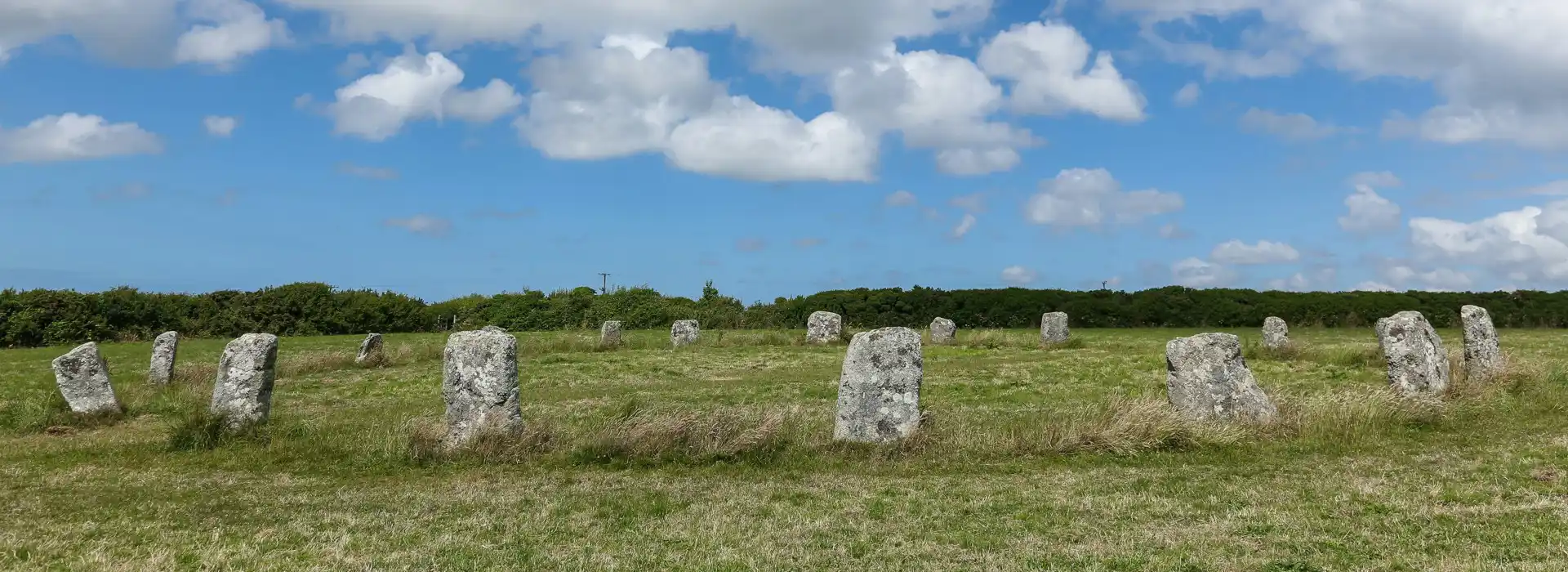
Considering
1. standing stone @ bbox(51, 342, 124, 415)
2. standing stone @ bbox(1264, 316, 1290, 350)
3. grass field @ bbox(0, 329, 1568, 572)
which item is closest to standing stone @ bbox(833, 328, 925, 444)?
grass field @ bbox(0, 329, 1568, 572)

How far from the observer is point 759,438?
39.9 feet

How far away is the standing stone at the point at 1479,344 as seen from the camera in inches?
700

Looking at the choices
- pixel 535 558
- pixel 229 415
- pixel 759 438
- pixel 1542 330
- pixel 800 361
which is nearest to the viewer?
pixel 535 558

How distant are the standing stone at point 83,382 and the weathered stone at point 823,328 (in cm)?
2060

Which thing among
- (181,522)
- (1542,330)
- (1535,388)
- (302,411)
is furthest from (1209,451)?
(1542,330)

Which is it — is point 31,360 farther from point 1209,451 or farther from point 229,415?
point 1209,451

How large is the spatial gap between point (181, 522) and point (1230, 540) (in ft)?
29.4

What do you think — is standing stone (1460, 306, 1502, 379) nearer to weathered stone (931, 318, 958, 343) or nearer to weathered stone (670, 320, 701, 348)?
weathered stone (931, 318, 958, 343)

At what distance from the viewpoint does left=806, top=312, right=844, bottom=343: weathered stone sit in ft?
111

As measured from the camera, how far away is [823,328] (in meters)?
34.1

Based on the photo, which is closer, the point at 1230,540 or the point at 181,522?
the point at 1230,540

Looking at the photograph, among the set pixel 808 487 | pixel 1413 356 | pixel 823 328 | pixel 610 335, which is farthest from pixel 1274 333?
pixel 808 487

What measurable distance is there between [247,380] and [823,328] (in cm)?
2112

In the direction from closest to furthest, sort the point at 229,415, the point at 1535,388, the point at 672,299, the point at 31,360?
1. the point at 229,415
2. the point at 1535,388
3. the point at 31,360
4. the point at 672,299
